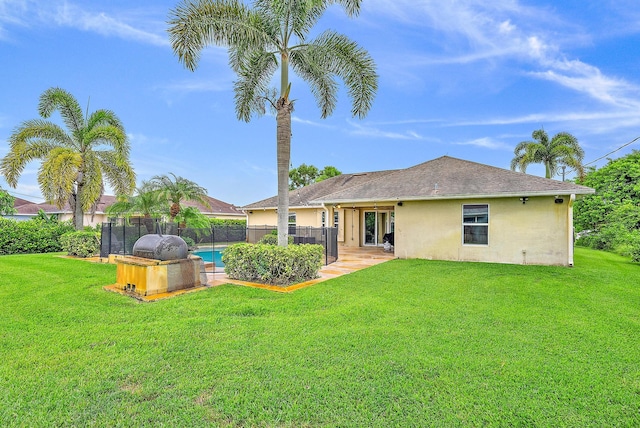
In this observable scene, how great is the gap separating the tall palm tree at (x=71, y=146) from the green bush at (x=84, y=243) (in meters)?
2.18

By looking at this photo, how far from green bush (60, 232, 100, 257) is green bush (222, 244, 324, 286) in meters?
8.42

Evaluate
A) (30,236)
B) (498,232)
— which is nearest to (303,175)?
(30,236)

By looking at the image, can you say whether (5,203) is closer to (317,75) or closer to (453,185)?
(317,75)

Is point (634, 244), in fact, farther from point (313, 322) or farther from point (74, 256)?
point (74, 256)

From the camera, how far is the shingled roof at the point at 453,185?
11.8m

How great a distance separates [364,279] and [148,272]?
18.6ft

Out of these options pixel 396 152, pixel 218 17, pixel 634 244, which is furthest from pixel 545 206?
pixel 396 152

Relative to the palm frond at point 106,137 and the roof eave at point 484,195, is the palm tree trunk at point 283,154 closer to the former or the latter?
the roof eave at point 484,195

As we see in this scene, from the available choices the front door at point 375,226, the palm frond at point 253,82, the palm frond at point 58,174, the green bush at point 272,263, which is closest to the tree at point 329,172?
the front door at point 375,226

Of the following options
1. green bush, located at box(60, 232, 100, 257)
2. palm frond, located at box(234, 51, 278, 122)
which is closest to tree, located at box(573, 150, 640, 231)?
palm frond, located at box(234, 51, 278, 122)

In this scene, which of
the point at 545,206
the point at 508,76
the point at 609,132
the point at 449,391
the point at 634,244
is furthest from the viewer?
the point at 609,132

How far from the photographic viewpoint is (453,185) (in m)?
13.7

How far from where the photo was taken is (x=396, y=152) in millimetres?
26656

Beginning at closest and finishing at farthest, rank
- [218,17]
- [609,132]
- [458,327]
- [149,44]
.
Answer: [458,327] → [218,17] → [149,44] → [609,132]
